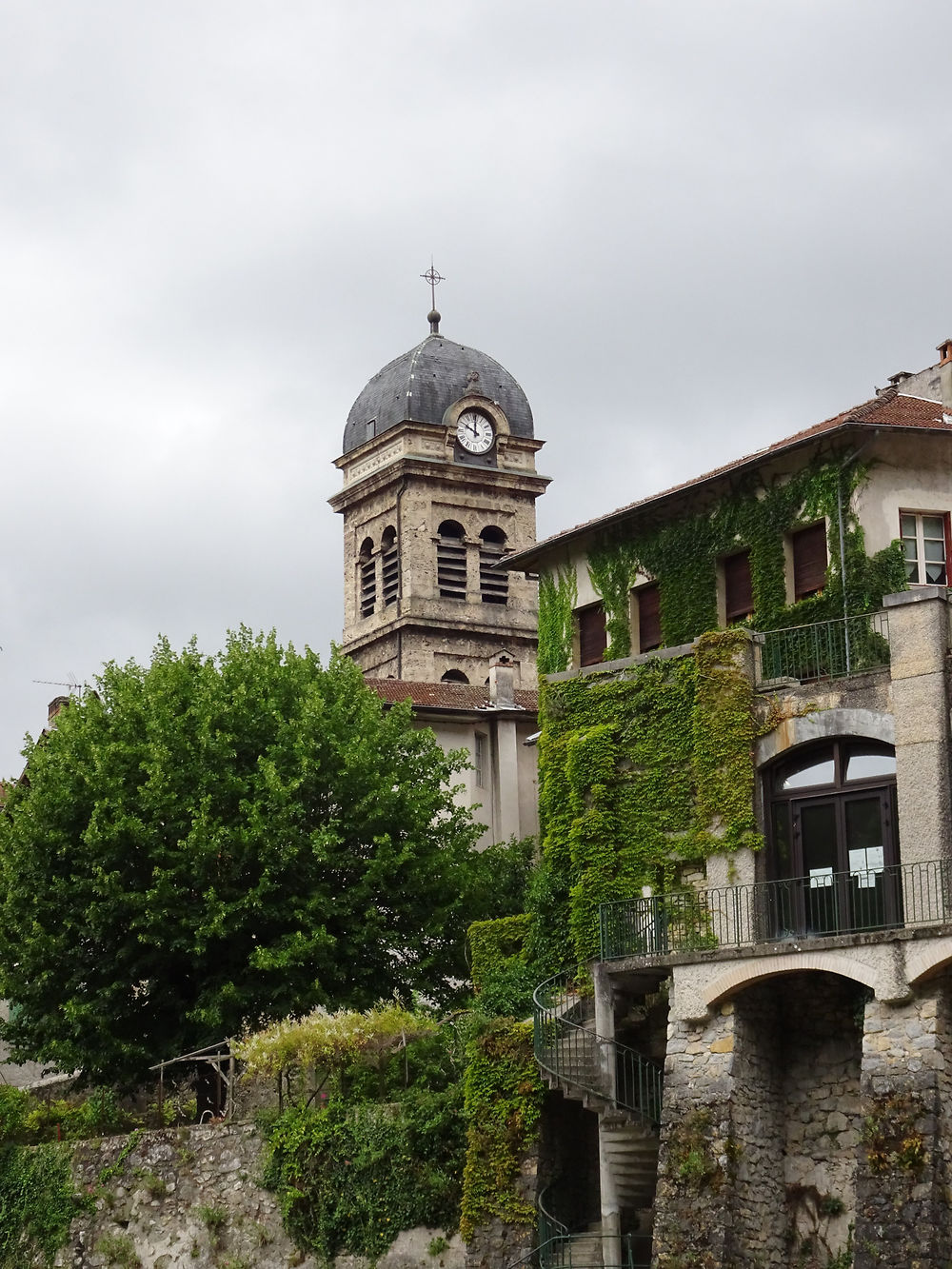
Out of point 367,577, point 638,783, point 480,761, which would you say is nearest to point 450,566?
point 367,577

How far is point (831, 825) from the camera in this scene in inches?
1247

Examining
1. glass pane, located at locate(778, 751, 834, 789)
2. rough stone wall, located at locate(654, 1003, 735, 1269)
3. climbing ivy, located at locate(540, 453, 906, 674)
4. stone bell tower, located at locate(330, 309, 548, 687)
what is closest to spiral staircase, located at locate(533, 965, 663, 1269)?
rough stone wall, located at locate(654, 1003, 735, 1269)

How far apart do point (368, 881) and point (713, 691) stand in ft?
34.0

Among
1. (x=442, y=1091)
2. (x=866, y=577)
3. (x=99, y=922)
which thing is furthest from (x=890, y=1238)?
(x=99, y=922)

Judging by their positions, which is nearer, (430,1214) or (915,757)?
(915,757)

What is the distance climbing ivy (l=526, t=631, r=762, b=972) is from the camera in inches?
1292

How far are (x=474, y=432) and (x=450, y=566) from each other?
6075 millimetres

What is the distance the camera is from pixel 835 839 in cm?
3156

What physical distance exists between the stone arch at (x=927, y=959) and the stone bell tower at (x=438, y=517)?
171 ft

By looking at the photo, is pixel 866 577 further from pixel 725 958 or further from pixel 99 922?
pixel 99 922

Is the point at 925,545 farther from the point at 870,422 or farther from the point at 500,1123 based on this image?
the point at 500,1123

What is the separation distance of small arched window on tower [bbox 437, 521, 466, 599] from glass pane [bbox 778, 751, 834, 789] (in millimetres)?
51078

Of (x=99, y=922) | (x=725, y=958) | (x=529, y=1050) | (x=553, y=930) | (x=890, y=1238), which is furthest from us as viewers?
(x=99, y=922)

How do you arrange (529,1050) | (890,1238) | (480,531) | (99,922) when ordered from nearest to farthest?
(890,1238) → (529,1050) → (99,922) → (480,531)
